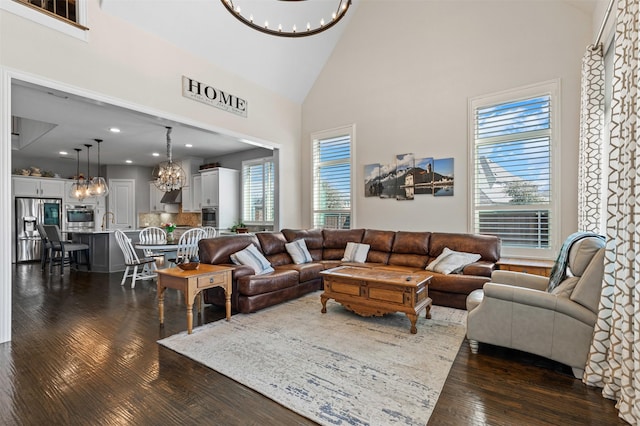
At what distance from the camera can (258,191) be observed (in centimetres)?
805

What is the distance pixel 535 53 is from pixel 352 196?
3573mm

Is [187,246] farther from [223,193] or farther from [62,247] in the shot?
[62,247]

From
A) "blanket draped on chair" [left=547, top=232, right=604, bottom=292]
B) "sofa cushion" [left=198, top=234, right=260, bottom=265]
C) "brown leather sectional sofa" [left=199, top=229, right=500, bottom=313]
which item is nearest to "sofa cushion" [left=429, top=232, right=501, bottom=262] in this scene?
"brown leather sectional sofa" [left=199, top=229, right=500, bottom=313]

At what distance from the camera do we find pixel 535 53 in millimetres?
4406

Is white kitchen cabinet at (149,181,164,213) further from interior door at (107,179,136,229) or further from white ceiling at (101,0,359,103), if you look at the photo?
white ceiling at (101,0,359,103)

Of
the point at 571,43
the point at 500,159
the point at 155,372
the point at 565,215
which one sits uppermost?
the point at 571,43

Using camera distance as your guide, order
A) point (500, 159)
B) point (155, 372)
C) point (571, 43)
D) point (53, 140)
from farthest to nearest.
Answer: point (53, 140) < point (500, 159) < point (571, 43) < point (155, 372)

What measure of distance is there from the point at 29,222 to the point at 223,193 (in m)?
5.58

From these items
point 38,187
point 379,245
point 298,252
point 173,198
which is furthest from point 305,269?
point 38,187

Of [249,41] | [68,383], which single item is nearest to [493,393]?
[68,383]

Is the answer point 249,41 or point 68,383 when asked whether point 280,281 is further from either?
point 249,41

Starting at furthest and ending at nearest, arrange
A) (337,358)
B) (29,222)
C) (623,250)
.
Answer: (29,222)
(337,358)
(623,250)

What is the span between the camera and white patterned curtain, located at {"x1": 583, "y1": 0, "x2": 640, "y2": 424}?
1.88m

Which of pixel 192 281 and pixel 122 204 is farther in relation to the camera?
pixel 122 204
